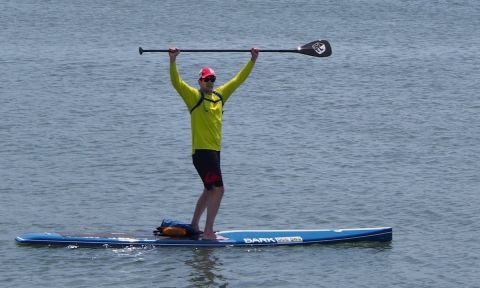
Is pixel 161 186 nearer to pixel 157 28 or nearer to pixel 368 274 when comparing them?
pixel 368 274

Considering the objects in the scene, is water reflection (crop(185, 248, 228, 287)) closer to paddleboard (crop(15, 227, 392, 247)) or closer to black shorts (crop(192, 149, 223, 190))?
paddleboard (crop(15, 227, 392, 247))

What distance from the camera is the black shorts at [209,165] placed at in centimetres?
1439

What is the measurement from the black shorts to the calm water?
0.85 m

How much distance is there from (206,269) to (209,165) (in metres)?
1.31

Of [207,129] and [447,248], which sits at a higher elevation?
[207,129]

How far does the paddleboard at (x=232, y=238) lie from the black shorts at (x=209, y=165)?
0.73 m

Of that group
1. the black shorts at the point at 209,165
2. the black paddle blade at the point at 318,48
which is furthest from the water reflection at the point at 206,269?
the black paddle blade at the point at 318,48

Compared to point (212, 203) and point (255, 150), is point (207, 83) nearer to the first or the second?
point (212, 203)

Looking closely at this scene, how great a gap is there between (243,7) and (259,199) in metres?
24.8

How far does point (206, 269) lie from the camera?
1387cm

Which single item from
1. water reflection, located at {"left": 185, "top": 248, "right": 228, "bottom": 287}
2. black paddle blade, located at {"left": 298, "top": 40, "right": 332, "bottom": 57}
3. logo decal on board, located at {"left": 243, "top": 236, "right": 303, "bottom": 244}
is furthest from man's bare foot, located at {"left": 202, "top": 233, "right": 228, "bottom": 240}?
black paddle blade, located at {"left": 298, "top": 40, "right": 332, "bottom": 57}

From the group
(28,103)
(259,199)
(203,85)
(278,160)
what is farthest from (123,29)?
(203,85)

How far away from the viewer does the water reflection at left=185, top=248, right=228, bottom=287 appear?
13406 mm

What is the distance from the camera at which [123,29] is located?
3634 centimetres
